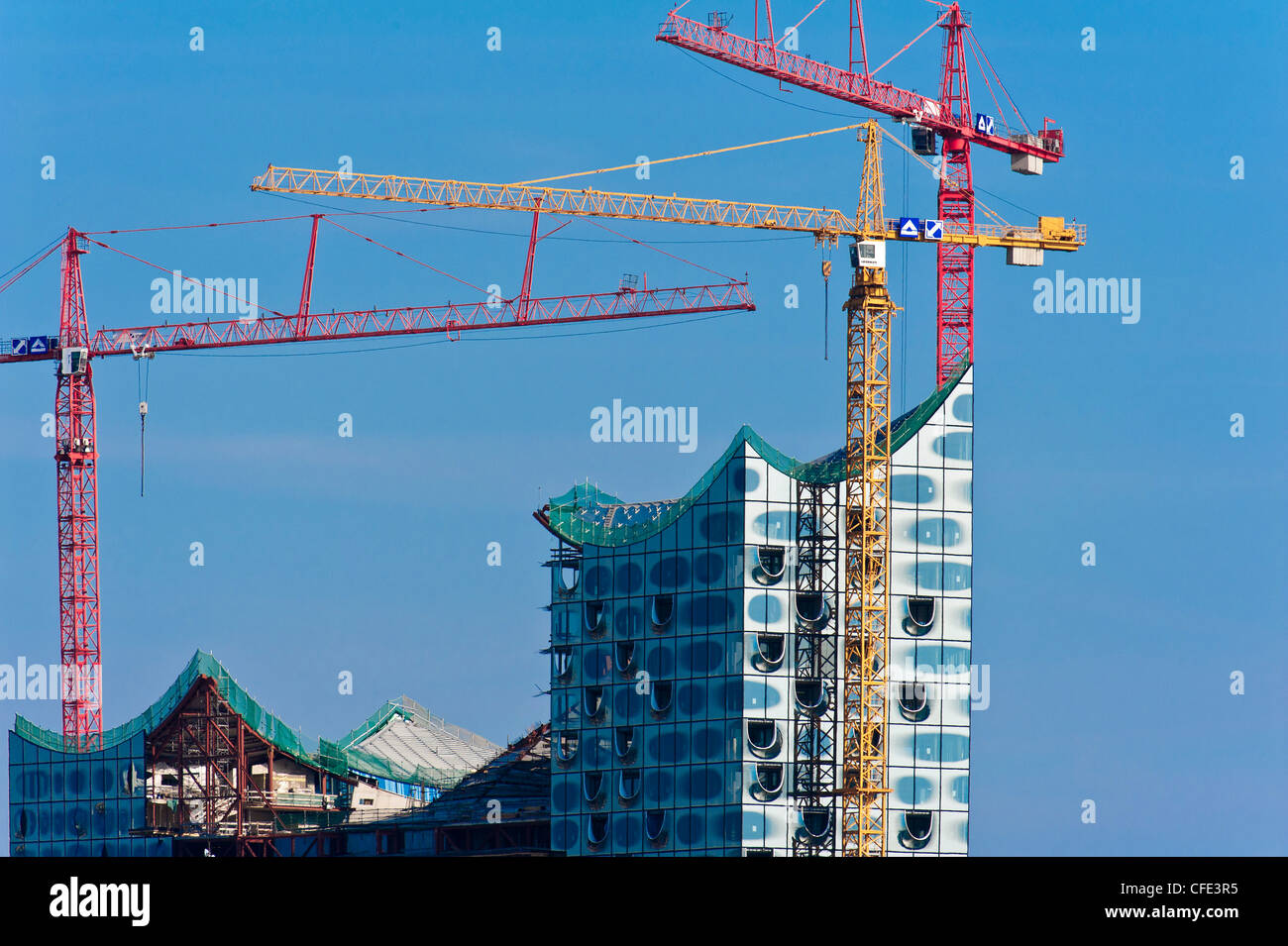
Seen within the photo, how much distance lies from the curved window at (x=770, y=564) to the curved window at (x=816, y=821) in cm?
1485

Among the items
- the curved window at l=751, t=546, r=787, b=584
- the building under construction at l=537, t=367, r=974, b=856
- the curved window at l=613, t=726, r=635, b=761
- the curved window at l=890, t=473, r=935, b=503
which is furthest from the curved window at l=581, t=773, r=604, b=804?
the curved window at l=890, t=473, r=935, b=503

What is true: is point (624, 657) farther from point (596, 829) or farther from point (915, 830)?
point (915, 830)

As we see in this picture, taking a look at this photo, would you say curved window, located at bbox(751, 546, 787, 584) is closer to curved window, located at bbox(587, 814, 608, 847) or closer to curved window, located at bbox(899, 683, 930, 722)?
curved window, located at bbox(899, 683, 930, 722)

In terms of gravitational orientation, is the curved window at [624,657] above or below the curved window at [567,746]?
above

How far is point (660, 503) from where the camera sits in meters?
186

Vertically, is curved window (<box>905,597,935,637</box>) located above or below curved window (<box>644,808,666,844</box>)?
above

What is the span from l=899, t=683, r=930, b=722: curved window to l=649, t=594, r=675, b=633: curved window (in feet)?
51.8

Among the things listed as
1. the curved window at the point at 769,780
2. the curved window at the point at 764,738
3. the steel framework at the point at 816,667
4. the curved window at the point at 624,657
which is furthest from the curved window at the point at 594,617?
the curved window at the point at 769,780

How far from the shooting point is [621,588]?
18288 cm

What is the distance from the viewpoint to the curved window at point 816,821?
17475 centimetres

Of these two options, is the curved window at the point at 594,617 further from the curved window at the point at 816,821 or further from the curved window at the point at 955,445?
the curved window at the point at 955,445

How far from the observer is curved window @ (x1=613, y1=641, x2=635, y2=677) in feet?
594

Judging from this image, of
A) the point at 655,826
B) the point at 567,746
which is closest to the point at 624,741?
the point at 567,746
